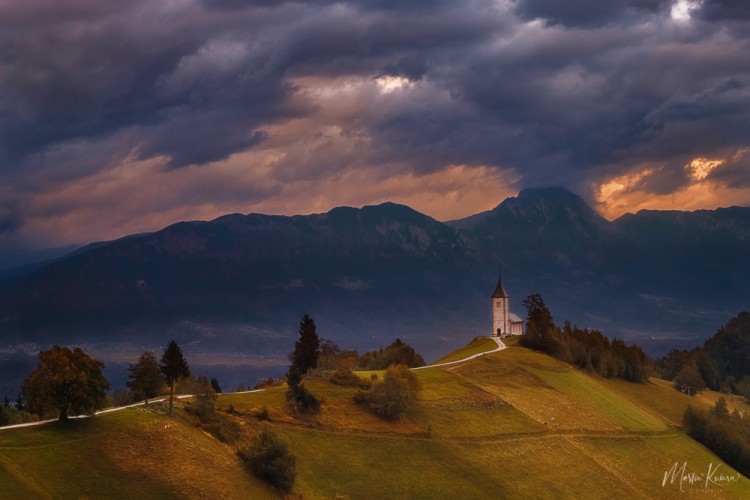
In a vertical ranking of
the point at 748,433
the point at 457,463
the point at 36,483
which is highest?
the point at 36,483

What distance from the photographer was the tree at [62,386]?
73438mm

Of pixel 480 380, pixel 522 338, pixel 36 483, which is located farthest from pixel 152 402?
pixel 522 338

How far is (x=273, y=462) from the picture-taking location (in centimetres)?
7806

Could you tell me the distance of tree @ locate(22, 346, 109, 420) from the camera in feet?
241

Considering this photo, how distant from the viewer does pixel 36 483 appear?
210 feet

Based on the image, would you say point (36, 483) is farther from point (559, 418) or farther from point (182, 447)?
point (559, 418)

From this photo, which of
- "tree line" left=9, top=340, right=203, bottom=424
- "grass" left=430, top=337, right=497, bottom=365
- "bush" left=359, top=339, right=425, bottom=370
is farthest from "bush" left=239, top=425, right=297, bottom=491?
"grass" left=430, top=337, right=497, bottom=365

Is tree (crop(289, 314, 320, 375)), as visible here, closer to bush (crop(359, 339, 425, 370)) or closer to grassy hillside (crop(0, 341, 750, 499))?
grassy hillside (crop(0, 341, 750, 499))

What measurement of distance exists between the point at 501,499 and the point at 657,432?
53.8 meters

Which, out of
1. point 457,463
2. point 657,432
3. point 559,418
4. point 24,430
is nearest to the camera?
point 24,430

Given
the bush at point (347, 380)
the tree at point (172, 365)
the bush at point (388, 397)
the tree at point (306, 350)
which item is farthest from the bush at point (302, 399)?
the tree at point (172, 365)

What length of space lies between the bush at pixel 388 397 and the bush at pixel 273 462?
26684 mm

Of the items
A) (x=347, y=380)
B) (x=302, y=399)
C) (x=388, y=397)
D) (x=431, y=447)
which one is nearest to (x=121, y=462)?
(x=302, y=399)

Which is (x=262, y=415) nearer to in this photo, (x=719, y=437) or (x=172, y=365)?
(x=172, y=365)
